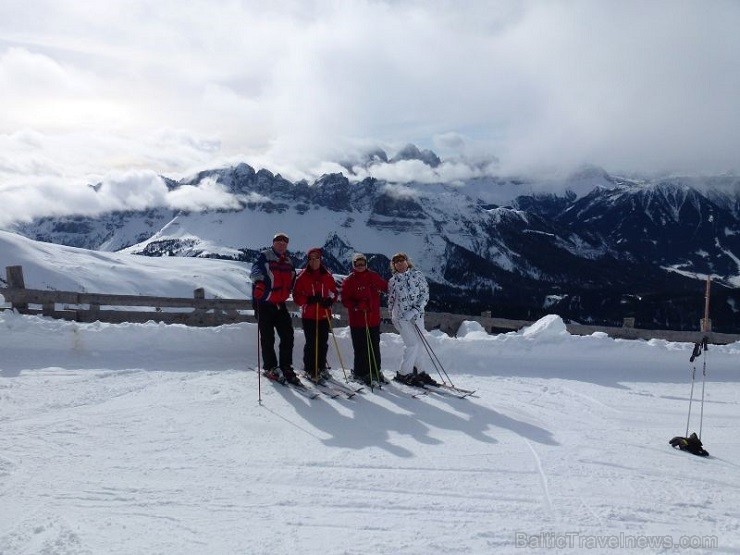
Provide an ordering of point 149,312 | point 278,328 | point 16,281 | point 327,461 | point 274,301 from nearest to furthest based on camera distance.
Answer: point 327,461, point 274,301, point 278,328, point 16,281, point 149,312

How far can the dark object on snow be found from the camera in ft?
22.0

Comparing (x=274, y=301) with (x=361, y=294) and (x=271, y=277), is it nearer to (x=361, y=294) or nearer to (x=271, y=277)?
(x=271, y=277)

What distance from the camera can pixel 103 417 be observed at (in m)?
7.14

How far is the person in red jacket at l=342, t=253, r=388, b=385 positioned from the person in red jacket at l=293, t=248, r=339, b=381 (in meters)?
0.29

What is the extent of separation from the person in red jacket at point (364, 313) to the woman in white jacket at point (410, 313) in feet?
0.94

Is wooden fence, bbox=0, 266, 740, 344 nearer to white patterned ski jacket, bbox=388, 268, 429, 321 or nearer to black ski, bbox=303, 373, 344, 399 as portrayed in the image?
white patterned ski jacket, bbox=388, 268, 429, 321

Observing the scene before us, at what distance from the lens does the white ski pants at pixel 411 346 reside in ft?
30.8

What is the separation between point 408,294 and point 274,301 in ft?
6.82

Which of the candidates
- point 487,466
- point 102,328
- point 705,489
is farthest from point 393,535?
point 102,328

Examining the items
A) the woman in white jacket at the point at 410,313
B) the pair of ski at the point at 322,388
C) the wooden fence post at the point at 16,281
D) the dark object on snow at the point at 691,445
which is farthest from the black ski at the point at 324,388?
the wooden fence post at the point at 16,281

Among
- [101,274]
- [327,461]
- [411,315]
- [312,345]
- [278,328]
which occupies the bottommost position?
[327,461]

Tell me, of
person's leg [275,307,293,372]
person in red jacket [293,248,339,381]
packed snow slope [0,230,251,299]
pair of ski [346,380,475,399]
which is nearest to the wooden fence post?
person's leg [275,307,293,372]

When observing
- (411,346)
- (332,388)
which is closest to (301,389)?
(332,388)

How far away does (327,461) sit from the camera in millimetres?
5867
